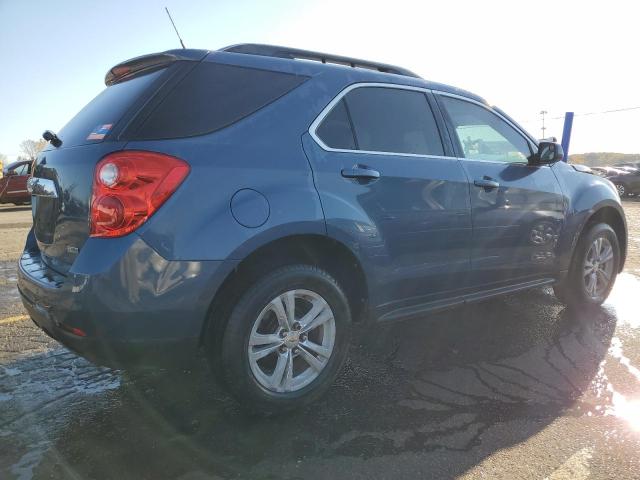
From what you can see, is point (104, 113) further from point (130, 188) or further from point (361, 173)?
point (361, 173)

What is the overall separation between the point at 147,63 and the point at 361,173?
4.27 feet

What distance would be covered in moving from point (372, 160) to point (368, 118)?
31 centimetres

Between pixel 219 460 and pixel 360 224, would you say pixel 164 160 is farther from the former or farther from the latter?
pixel 219 460

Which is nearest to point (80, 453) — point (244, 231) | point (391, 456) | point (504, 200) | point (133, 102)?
point (244, 231)

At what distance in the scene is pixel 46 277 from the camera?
250 centimetres

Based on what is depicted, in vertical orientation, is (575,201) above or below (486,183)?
below

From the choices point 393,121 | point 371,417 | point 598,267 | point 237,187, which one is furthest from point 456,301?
point 598,267

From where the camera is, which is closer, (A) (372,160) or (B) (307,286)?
(B) (307,286)

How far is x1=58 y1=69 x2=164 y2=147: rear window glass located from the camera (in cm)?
251

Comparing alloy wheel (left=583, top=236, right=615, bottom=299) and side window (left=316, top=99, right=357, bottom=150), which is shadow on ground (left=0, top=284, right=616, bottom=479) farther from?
side window (left=316, top=99, right=357, bottom=150)

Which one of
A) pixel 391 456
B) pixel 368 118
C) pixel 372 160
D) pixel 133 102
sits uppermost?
pixel 133 102

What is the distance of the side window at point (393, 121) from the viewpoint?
3045 millimetres

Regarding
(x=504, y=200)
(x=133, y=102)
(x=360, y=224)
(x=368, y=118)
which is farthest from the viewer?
(x=504, y=200)

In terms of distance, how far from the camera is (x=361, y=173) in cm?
285
